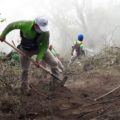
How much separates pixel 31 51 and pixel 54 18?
32337mm

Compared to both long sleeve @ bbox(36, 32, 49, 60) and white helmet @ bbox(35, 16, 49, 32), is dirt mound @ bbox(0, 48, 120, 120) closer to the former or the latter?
long sleeve @ bbox(36, 32, 49, 60)

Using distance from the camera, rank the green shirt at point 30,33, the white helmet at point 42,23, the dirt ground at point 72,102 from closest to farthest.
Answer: the dirt ground at point 72,102 < the white helmet at point 42,23 < the green shirt at point 30,33

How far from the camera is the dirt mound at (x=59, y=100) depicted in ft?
27.4

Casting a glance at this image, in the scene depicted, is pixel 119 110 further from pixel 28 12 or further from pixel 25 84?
pixel 28 12

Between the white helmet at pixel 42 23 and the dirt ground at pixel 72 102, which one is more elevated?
the white helmet at pixel 42 23

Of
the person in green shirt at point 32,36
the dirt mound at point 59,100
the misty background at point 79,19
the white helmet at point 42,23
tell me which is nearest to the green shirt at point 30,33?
the person in green shirt at point 32,36

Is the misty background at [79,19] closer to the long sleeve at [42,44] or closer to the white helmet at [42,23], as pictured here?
the long sleeve at [42,44]

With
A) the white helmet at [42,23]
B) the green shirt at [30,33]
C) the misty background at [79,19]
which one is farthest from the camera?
the misty background at [79,19]

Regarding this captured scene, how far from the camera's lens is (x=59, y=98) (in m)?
9.77

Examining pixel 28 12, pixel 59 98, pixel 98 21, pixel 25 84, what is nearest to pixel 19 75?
pixel 25 84

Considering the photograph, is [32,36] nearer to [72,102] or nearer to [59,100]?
[59,100]

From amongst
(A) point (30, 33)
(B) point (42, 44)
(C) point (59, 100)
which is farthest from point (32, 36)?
(C) point (59, 100)

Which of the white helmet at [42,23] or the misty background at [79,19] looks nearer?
the white helmet at [42,23]

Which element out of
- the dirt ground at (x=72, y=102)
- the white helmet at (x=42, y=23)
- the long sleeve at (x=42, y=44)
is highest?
the white helmet at (x=42, y=23)
